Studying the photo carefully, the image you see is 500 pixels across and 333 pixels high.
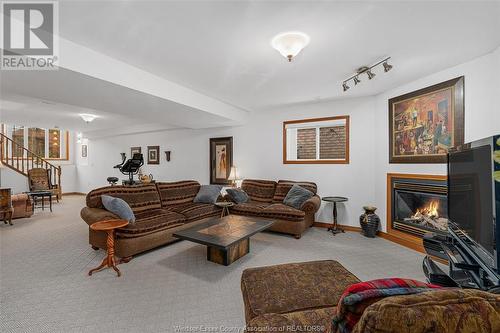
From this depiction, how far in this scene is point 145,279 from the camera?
246cm

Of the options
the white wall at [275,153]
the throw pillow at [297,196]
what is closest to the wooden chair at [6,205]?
the white wall at [275,153]

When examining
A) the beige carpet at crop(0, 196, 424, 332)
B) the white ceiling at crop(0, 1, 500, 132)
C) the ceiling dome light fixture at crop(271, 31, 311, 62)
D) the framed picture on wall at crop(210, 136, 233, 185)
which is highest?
the white ceiling at crop(0, 1, 500, 132)

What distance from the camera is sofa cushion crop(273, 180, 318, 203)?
4512mm

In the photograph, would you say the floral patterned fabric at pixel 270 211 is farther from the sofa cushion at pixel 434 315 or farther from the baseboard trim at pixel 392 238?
the sofa cushion at pixel 434 315

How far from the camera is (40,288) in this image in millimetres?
2275

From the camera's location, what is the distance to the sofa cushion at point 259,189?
4.83 meters

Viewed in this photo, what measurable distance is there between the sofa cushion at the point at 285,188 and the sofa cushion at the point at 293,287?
8.97 ft

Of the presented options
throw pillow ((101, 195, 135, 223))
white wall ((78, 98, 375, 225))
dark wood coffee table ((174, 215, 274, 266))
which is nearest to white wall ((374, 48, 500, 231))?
white wall ((78, 98, 375, 225))

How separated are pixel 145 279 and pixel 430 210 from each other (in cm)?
395

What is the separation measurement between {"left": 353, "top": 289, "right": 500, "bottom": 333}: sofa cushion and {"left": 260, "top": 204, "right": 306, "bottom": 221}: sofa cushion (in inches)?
128

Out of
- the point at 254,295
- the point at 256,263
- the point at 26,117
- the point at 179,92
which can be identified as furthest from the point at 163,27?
the point at 26,117

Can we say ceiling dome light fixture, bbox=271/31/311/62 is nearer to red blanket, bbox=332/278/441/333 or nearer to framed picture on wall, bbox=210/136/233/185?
red blanket, bbox=332/278/441/333

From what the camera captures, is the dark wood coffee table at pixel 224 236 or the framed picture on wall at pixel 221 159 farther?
the framed picture on wall at pixel 221 159

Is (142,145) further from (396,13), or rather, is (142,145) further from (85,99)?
(396,13)
